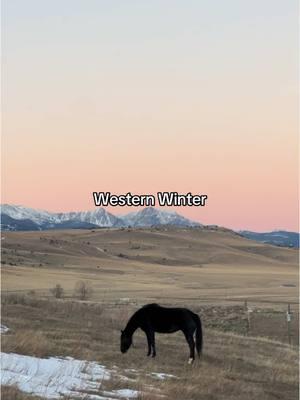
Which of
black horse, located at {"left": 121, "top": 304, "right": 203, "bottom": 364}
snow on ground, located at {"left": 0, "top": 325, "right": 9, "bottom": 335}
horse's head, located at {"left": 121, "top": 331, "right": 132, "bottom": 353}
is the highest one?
black horse, located at {"left": 121, "top": 304, "right": 203, "bottom": 364}

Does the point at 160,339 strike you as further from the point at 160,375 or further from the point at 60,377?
the point at 60,377

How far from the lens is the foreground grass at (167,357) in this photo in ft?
34.3

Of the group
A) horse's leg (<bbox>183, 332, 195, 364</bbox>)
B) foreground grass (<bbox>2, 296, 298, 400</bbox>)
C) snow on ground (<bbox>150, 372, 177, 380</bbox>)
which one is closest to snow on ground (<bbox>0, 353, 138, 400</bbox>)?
foreground grass (<bbox>2, 296, 298, 400</bbox>)

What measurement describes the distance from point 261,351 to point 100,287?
49114mm

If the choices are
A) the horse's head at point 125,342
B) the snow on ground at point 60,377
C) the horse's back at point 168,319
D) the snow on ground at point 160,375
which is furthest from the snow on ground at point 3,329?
the snow on ground at point 160,375

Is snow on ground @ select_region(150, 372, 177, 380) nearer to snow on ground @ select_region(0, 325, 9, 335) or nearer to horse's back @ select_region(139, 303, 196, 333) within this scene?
horse's back @ select_region(139, 303, 196, 333)

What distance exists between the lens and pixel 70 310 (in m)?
21.8

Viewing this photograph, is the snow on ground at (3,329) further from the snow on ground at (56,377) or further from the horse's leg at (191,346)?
the horse's leg at (191,346)

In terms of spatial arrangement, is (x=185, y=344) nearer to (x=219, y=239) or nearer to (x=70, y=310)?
(x=70, y=310)

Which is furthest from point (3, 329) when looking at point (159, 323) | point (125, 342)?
point (159, 323)

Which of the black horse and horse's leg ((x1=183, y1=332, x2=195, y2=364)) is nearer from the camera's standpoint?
horse's leg ((x1=183, y1=332, x2=195, y2=364))

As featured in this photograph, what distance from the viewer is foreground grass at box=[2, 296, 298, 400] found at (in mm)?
10440

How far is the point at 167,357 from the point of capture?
44.6ft

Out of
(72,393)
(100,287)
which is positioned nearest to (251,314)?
(72,393)
